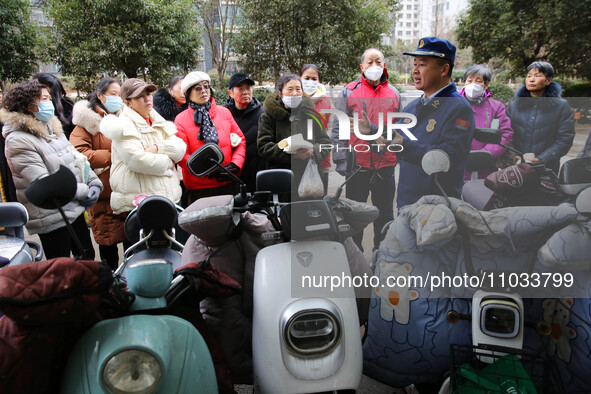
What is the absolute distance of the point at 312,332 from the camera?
1.57 metres

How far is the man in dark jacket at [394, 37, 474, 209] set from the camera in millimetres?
1663

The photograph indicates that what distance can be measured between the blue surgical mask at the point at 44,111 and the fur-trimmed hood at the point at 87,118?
0.47 metres

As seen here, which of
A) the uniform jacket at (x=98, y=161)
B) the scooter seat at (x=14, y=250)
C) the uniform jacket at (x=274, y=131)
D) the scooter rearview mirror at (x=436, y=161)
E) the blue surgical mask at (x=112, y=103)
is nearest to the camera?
the scooter rearview mirror at (x=436, y=161)

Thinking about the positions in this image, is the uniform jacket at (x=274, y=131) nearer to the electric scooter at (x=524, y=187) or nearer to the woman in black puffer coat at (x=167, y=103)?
the woman in black puffer coat at (x=167, y=103)

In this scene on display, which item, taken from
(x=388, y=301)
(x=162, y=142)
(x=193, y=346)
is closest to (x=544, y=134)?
(x=388, y=301)

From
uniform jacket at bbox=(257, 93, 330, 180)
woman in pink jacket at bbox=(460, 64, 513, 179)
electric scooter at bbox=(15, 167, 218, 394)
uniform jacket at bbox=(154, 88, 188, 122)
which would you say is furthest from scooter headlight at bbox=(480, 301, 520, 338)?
uniform jacket at bbox=(154, 88, 188, 122)

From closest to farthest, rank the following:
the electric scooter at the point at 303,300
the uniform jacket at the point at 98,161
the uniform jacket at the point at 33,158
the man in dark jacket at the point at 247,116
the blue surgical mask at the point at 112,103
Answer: the electric scooter at the point at 303,300, the uniform jacket at the point at 33,158, the uniform jacket at the point at 98,161, the blue surgical mask at the point at 112,103, the man in dark jacket at the point at 247,116

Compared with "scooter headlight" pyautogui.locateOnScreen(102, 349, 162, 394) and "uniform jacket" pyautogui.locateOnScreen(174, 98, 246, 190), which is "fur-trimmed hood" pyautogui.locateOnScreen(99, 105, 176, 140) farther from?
"scooter headlight" pyautogui.locateOnScreen(102, 349, 162, 394)

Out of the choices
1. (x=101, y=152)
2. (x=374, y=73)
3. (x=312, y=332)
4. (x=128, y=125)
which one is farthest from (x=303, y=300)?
(x=101, y=152)

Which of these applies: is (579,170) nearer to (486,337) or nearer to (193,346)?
(486,337)

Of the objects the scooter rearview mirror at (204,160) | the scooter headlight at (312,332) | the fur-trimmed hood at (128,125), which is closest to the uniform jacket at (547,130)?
the scooter headlight at (312,332)

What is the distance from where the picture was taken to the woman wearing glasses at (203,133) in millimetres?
3311

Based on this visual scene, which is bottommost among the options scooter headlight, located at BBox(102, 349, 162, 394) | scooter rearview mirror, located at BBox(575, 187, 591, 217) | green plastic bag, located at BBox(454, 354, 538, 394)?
green plastic bag, located at BBox(454, 354, 538, 394)

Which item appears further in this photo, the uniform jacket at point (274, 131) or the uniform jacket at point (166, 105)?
the uniform jacket at point (166, 105)
